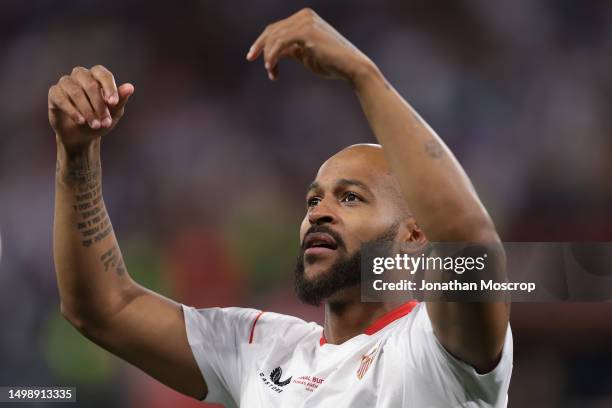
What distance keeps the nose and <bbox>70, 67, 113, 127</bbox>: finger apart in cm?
61

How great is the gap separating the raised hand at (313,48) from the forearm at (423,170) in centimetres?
2

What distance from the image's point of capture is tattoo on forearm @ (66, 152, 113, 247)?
2.01 metres

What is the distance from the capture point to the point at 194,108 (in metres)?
4.61

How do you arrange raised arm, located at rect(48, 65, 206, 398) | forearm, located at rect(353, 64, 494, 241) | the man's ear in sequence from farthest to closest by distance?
1. the man's ear
2. raised arm, located at rect(48, 65, 206, 398)
3. forearm, located at rect(353, 64, 494, 241)

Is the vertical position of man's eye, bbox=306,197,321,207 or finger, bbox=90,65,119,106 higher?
finger, bbox=90,65,119,106

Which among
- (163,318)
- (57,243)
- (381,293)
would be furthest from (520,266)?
(57,243)

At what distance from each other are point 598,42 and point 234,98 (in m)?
2.12

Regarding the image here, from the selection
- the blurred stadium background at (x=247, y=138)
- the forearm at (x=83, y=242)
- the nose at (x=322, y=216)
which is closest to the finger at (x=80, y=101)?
the forearm at (x=83, y=242)

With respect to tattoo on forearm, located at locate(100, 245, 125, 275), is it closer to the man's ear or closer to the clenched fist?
the clenched fist

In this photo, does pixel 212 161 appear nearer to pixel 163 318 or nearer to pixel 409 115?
pixel 163 318

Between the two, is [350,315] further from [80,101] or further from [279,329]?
[80,101]

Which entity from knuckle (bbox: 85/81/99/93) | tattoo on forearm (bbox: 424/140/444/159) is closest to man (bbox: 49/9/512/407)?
knuckle (bbox: 85/81/99/93)

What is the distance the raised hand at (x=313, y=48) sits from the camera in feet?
4.81

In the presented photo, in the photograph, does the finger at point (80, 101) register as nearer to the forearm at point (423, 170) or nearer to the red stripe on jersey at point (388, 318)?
the forearm at point (423, 170)
